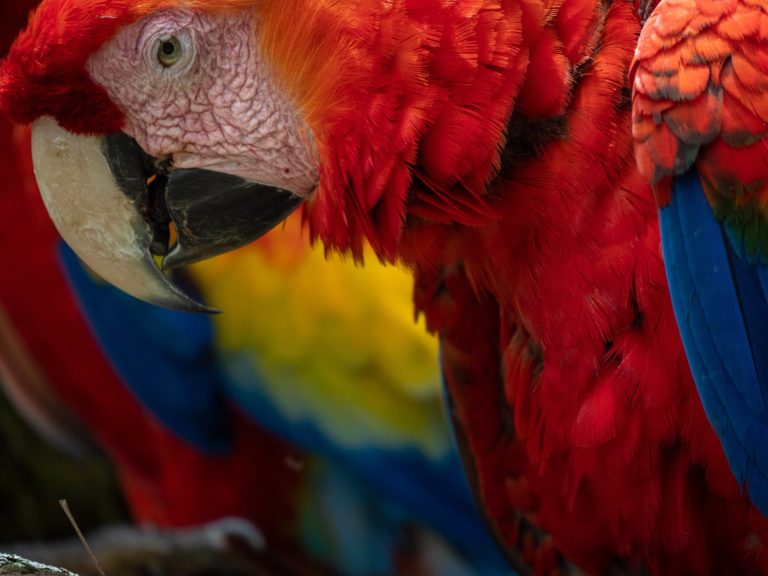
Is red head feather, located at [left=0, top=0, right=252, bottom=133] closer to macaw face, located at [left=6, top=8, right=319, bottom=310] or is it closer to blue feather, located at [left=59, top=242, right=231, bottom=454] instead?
macaw face, located at [left=6, top=8, right=319, bottom=310]

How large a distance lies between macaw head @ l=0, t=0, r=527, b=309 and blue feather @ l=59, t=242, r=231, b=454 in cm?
86

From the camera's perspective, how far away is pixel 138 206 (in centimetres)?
112

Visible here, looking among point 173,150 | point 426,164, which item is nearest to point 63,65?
point 173,150

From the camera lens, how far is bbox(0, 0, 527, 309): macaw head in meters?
1.05

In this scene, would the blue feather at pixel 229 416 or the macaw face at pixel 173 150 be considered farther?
the blue feather at pixel 229 416

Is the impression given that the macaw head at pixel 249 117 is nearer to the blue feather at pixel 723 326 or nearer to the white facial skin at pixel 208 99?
the white facial skin at pixel 208 99

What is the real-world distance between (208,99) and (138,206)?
127mm

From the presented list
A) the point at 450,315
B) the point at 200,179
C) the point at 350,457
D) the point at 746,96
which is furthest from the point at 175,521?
the point at 746,96

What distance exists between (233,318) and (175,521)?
0.53 metres

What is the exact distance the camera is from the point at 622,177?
109 cm

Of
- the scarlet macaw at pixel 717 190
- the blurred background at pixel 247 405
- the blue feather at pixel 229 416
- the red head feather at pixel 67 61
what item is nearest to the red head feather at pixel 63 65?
the red head feather at pixel 67 61

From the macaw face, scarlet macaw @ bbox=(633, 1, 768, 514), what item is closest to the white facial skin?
the macaw face

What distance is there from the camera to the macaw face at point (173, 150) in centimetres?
109

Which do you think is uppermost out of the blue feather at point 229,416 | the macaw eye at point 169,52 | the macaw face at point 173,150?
the macaw eye at point 169,52
